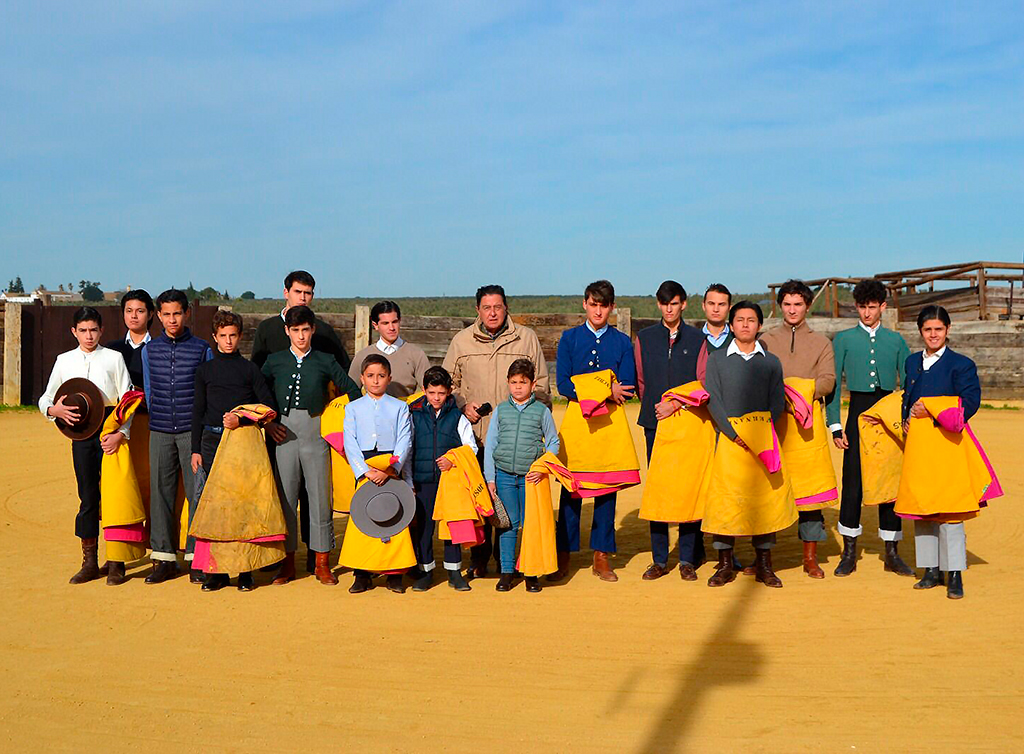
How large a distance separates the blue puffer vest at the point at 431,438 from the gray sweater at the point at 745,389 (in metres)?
1.73

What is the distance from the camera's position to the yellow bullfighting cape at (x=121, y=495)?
6.35m

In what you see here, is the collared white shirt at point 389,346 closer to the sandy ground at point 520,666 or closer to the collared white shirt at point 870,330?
the sandy ground at point 520,666

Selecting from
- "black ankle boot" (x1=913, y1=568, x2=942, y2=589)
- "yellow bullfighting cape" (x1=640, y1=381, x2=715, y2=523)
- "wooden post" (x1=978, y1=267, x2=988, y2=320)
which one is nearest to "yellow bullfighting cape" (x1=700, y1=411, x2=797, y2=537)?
"yellow bullfighting cape" (x1=640, y1=381, x2=715, y2=523)

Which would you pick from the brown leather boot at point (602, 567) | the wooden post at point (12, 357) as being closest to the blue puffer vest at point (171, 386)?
the brown leather boot at point (602, 567)

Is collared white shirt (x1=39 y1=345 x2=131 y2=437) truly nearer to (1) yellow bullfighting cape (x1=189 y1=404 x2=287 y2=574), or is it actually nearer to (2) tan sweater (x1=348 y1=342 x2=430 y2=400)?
(1) yellow bullfighting cape (x1=189 y1=404 x2=287 y2=574)

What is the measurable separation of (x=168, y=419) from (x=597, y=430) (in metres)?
2.89

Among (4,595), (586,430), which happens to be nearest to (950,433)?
(586,430)

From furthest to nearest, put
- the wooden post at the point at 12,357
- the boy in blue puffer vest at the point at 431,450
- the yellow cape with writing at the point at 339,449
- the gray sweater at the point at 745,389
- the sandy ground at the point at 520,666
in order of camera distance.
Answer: the wooden post at the point at 12,357, the yellow cape with writing at the point at 339,449, the boy in blue puffer vest at the point at 431,450, the gray sweater at the point at 745,389, the sandy ground at the point at 520,666

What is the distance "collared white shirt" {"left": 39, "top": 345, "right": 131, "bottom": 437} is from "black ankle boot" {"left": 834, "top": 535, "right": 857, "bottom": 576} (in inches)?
196

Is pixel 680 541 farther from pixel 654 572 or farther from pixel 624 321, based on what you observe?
pixel 624 321

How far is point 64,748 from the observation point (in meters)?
3.79

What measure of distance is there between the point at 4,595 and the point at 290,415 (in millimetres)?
2083

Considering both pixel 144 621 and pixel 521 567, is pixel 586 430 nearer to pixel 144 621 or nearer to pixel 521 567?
pixel 521 567

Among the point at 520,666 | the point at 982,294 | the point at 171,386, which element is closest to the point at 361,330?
the point at 171,386
